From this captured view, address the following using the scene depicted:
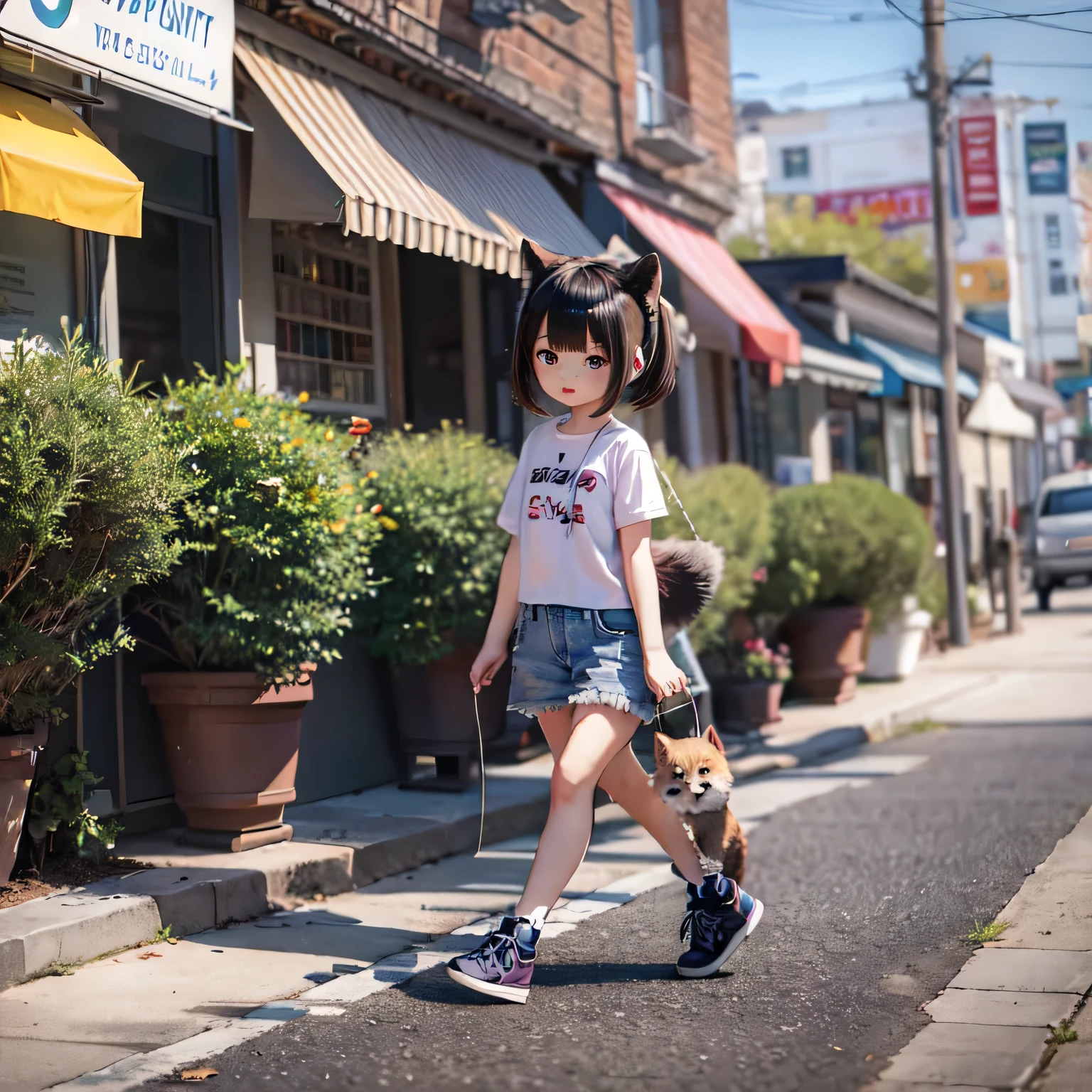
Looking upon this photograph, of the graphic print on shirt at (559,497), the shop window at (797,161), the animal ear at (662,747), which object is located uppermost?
the shop window at (797,161)

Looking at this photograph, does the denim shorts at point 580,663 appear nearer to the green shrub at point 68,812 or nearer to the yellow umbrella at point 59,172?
the green shrub at point 68,812

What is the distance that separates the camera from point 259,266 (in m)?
7.77

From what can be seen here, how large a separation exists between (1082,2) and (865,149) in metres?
60.0

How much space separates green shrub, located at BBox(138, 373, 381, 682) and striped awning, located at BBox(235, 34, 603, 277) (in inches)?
61.0

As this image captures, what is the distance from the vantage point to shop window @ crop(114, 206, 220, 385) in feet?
21.9

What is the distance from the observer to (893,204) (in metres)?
53.6

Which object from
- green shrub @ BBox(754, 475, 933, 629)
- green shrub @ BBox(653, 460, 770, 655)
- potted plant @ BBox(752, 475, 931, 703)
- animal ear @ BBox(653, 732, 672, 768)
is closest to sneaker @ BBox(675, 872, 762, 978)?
animal ear @ BBox(653, 732, 672, 768)

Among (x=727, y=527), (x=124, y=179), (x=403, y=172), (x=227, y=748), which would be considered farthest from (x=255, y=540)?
(x=727, y=527)

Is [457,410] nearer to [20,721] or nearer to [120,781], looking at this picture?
[120,781]

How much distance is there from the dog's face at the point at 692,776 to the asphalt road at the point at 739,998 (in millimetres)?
551

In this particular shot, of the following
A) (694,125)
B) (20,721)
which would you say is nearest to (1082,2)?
(20,721)

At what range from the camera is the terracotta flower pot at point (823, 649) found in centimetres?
1177

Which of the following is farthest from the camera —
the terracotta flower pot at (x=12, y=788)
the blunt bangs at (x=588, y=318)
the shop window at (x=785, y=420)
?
the shop window at (x=785, y=420)

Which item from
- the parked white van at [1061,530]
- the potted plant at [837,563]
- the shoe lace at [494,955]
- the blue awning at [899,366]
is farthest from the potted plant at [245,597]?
the parked white van at [1061,530]
